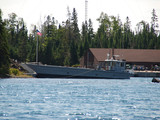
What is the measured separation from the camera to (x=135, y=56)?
10056 centimetres

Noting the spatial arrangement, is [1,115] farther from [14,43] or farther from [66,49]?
[14,43]

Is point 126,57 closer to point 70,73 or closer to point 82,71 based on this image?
point 82,71

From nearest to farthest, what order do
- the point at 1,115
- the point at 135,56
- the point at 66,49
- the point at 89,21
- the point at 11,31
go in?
the point at 1,115 → the point at 135,56 → the point at 66,49 → the point at 11,31 → the point at 89,21

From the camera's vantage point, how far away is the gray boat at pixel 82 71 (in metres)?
70.5

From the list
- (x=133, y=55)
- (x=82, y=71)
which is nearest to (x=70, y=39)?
(x=133, y=55)

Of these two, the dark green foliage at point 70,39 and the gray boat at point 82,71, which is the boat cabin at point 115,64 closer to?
the gray boat at point 82,71

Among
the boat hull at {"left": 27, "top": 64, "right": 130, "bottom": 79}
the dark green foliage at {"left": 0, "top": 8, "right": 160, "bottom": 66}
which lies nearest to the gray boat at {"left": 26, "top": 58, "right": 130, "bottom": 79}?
the boat hull at {"left": 27, "top": 64, "right": 130, "bottom": 79}

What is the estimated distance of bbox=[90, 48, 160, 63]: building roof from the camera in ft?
321

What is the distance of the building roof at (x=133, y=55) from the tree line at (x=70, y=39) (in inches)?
268

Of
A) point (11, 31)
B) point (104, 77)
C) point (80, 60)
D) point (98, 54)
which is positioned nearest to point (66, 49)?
point (80, 60)

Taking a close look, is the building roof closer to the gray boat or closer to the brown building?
the brown building

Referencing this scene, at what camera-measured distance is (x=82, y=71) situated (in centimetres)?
7300

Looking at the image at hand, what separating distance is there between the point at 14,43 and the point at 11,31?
10.7 metres

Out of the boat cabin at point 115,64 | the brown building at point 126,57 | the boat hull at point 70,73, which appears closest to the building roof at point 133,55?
the brown building at point 126,57
